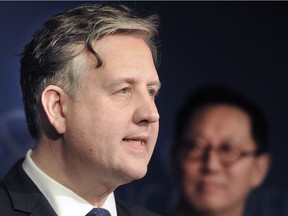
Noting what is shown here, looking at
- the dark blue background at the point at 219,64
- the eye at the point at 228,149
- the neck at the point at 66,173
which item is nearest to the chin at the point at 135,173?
the neck at the point at 66,173

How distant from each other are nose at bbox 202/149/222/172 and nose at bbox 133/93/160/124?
77 cm

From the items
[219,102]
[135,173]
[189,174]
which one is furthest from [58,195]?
[219,102]

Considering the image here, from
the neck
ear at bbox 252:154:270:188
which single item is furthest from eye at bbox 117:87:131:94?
ear at bbox 252:154:270:188

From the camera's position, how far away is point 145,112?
218cm

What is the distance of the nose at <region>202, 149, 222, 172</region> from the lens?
2.93 metres

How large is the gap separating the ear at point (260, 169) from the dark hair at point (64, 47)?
2.90 feet

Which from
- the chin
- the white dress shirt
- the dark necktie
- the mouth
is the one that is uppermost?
the mouth

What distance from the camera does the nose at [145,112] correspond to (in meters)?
2.18

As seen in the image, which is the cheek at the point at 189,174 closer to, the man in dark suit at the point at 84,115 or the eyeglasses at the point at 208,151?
the eyeglasses at the point at 208,151

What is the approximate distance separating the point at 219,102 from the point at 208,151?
0.20 metres

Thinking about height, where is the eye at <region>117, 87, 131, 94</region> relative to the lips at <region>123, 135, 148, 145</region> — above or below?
above

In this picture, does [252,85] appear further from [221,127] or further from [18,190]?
[18,190]

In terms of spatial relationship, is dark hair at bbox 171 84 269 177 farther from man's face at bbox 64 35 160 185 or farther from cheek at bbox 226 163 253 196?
man's face at bbox 64 35 160 185

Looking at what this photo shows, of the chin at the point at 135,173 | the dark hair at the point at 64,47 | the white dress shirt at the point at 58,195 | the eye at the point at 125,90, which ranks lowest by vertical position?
the white dress shirt at the point at 58,195
